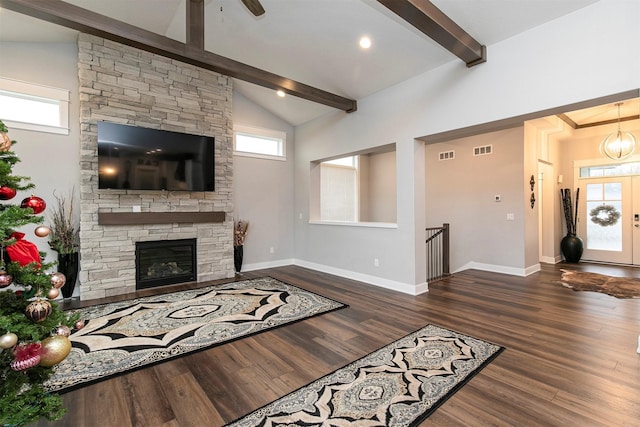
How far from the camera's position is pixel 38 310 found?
1379mm

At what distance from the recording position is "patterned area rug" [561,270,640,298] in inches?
172

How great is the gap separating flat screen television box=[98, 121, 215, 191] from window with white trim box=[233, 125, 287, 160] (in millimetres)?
873

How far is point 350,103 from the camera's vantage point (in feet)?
17.2

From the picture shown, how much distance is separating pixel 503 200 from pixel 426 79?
3.13m

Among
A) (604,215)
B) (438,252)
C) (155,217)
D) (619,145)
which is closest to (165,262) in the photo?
(155,217)

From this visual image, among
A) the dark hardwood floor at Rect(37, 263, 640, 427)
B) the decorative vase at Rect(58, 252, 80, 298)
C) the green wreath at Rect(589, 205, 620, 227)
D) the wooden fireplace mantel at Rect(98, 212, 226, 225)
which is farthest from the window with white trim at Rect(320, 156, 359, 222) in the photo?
the green wreath at Rect(589, 205, 620, 227)

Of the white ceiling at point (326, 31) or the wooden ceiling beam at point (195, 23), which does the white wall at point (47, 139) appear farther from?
the wooden ceiling beam at point (195, 23)

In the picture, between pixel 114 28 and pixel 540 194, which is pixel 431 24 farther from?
pixel 540 194

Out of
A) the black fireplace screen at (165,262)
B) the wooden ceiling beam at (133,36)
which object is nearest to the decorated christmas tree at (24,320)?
the wooden ceiling beam at (133,36)

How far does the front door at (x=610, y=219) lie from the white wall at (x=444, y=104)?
2.91 m

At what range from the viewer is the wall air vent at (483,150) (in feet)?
19.9

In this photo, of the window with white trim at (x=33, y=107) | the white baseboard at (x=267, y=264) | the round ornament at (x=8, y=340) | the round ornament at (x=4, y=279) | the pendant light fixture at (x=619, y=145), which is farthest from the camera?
the white baseboard at (x=267, y=264)

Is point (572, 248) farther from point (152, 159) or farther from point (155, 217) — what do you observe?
point (152, 159)

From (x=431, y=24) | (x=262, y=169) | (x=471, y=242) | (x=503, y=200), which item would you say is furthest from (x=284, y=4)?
(x=471, y=242)
